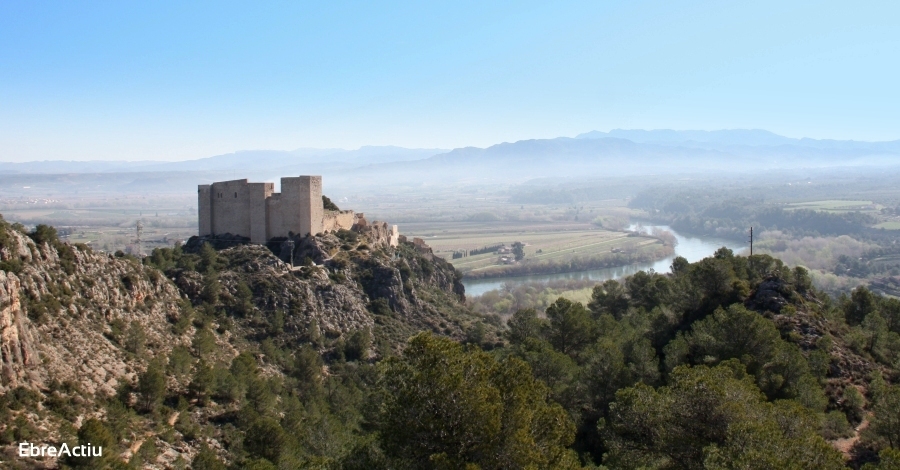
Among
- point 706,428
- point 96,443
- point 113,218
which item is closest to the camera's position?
point 706,428

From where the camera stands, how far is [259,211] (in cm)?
3441

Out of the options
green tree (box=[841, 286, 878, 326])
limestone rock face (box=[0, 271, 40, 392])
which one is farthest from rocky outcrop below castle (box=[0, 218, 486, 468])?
green tree (box=[841, 286, 878, 326])

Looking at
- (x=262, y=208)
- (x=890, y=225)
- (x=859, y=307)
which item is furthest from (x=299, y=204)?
(x=890, y=225)

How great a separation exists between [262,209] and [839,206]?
132 meters

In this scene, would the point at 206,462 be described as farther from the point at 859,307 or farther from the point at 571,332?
the point at 859,307

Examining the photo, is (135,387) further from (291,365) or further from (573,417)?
(573,417)

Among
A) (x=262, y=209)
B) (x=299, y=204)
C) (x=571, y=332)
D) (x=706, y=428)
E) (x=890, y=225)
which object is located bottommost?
(x=571, y=332)

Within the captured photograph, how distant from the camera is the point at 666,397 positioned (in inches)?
565

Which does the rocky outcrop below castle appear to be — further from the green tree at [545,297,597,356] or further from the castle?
the green tree at [545,297,597,356]

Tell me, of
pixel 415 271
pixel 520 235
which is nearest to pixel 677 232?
pixel 520 235

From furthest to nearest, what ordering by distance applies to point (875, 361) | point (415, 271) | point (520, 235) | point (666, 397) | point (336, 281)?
point (520, 235) < point (415, 271) < point (336, 281) < point (875, 361) < point (666, 397)

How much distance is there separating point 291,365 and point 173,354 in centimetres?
548

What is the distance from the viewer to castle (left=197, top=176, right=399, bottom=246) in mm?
34312

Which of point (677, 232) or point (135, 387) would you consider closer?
point (135, 387)
